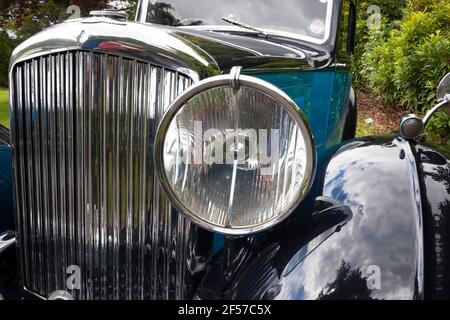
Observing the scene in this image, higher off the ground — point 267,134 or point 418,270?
point 267,134

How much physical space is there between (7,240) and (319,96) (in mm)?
1752

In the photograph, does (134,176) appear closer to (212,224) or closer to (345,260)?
(212,224)

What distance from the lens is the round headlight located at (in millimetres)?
1531

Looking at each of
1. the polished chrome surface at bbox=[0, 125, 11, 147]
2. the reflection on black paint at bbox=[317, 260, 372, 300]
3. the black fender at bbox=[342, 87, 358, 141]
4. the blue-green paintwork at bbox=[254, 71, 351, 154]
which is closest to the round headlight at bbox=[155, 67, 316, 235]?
the reflection on black paint at bbox=[317, 260, 372, 300]

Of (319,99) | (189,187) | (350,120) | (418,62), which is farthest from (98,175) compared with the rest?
(418,62)

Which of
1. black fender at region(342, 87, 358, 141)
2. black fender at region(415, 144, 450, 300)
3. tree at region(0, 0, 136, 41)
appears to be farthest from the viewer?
tree at region(0, 0, 136, 41)

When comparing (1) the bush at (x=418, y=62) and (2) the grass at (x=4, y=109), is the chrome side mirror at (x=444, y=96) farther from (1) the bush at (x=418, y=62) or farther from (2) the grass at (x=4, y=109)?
(2) the grass at (x=4, y=109)

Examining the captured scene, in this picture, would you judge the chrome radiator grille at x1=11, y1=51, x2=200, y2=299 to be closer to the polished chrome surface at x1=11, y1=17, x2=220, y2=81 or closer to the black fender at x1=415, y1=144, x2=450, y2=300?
the polished chrome surface at x1=11, y1=17, x2=220, y2=81

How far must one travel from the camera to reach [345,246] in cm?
159

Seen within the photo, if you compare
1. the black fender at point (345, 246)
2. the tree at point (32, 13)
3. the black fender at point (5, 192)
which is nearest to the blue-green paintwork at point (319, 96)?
the black fender at point (345, 246)

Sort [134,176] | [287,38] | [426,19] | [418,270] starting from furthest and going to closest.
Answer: [426,19], [287,38], [134,176], [418,270]

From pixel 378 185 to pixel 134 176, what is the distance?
87cm

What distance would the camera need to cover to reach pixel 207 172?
63.9 inches
